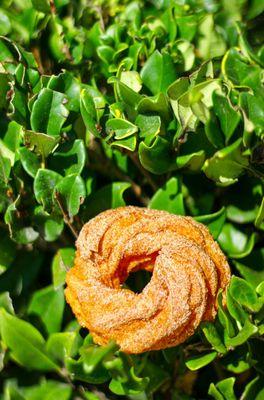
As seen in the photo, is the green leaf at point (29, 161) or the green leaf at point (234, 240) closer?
the green leaf at point (29, 161)

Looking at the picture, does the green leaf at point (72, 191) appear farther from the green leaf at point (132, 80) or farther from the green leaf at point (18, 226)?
the green leaf at point (132, 80)

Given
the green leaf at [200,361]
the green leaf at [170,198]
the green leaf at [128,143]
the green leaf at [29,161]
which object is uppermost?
the green leaf at [128,143]

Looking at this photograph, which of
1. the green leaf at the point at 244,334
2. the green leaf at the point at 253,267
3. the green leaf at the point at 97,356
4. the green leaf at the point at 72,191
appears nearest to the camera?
the green leaf at the point at 97,356

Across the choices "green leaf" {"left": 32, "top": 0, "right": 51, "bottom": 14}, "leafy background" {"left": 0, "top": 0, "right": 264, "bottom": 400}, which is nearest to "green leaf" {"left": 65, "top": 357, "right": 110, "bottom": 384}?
"leafy background" {"left": 0, "top": 0, "right": 264, "bottom": 400}

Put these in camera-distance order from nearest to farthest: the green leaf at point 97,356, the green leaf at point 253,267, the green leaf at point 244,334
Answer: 1. the green leaf at point 97,356
2. the green leaf at point 244,334
3. the green leaf at point 253,267

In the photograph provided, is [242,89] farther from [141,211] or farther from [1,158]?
[1,158]

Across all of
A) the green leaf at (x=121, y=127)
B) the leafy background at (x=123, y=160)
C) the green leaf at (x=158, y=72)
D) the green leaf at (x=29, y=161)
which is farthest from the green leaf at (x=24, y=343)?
the green leaf at (x=158, y=72)

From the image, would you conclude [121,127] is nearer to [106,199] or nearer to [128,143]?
[128,143]

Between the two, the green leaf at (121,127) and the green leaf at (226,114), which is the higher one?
the green leaf at (226,114)

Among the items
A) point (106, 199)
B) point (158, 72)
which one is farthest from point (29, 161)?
point (158, 72)
